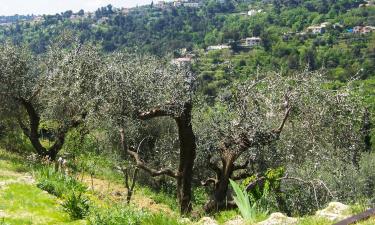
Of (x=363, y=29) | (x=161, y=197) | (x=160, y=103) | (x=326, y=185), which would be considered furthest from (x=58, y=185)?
(x=363, y=29)

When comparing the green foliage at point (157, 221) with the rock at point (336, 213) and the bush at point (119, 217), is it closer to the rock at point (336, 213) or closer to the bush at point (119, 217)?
the bush at point (119, 217)

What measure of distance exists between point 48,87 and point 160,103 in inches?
353

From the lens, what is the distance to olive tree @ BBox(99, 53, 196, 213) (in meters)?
14.0

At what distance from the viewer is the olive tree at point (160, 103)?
13984mm

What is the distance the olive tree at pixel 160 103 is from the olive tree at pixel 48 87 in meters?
4.10

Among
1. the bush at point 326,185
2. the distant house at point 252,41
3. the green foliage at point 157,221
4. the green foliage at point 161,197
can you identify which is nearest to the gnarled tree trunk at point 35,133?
the green foliage at point 161,197

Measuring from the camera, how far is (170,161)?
20484mm

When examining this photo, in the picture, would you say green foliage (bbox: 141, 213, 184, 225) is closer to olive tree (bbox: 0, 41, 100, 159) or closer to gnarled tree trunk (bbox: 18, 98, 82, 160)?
olive tree (bbox: 0, 41, 100, 159)

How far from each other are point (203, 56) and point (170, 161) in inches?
5269

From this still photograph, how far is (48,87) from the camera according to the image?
21.3 meters

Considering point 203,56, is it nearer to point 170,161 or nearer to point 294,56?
point 294,56

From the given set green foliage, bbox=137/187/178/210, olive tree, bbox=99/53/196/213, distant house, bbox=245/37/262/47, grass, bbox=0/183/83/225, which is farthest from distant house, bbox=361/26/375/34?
grass, bbox=0/183/83/225

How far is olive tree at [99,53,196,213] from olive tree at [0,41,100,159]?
13.5 ft

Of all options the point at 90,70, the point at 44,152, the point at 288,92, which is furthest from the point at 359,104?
the point at 44,152
